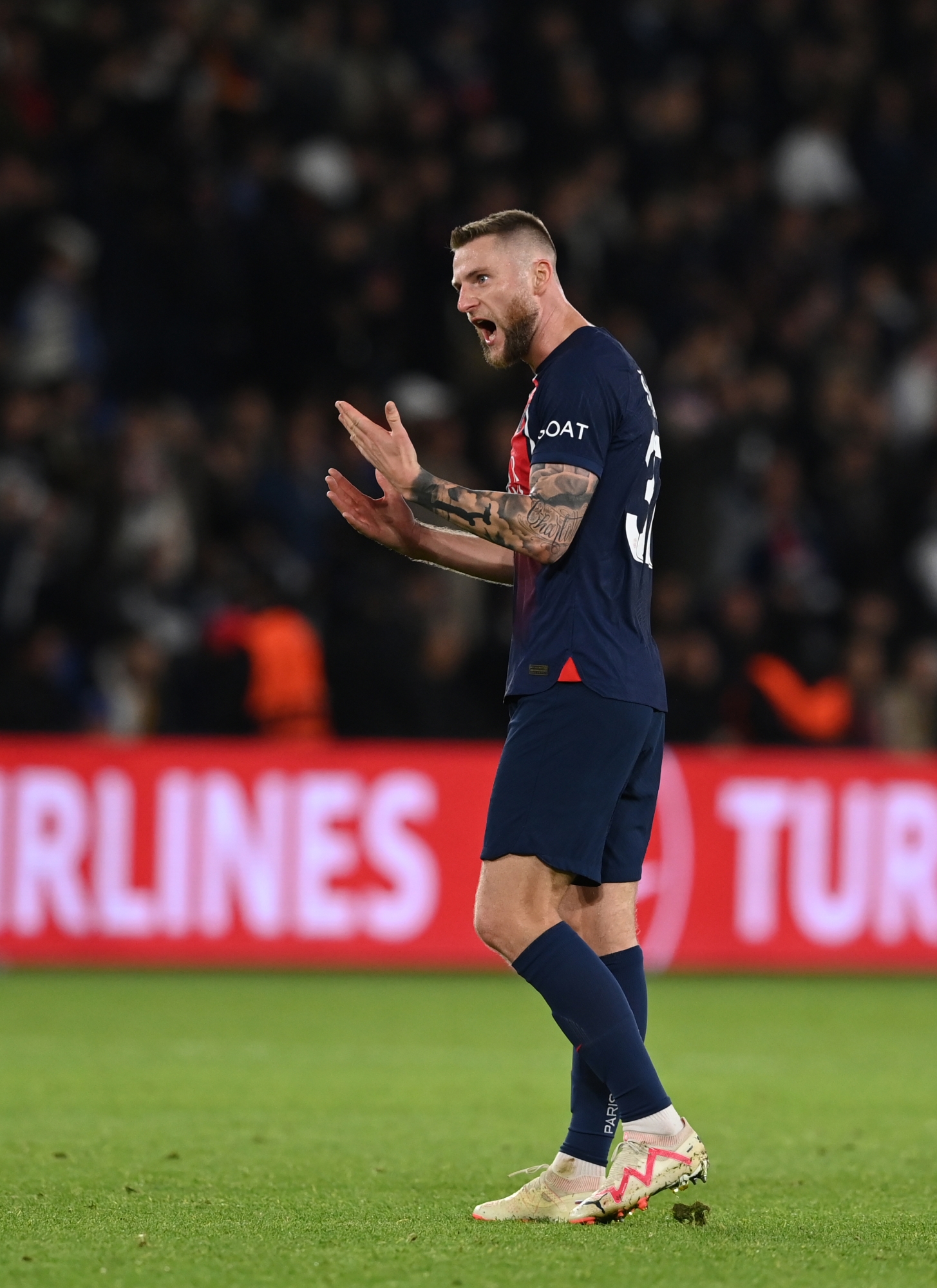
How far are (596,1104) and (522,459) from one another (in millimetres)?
1505

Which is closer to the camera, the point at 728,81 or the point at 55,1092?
the point at 55,1092

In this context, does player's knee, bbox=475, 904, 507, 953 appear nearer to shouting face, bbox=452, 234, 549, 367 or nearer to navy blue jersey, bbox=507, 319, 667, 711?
navy blue jersey, bbox=507, 319, 667, 711

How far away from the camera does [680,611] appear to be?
41.2 ft

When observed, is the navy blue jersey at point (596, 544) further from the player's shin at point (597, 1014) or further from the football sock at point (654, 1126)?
the football sock at point (654, 1126)

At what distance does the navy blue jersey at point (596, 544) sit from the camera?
15.3 ft

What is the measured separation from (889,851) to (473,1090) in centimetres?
474

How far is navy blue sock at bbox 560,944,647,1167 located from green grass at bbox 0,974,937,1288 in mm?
190

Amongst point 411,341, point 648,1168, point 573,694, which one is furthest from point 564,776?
point 411,341

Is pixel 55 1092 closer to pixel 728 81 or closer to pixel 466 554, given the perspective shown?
pixel 466 554

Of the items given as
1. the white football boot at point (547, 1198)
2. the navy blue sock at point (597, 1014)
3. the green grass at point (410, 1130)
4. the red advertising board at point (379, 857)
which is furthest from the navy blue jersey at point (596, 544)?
the red advertising board at point (379, 857)

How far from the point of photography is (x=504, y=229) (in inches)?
190

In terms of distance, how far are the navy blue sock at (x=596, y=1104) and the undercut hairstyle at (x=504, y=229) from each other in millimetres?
1682

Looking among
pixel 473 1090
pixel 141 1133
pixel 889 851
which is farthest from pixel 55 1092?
pixel 889 851

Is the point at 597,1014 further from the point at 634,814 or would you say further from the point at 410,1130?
the point at 410,1130
